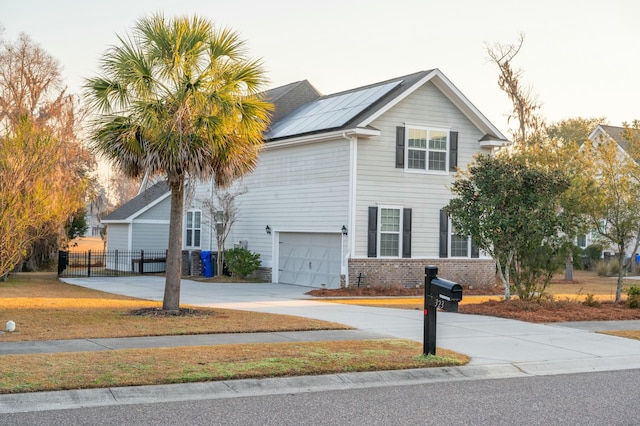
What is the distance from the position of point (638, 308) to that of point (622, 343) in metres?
6.52

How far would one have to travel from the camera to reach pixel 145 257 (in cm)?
3681

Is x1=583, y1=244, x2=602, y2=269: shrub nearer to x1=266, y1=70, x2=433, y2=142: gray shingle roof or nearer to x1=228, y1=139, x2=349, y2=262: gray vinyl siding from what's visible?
x1=266, y1=70, x2=433, y2=142: gray shingle roof

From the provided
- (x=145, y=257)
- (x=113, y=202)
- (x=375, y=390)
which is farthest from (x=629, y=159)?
(x=113, y=202)

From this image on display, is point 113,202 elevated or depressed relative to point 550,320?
elevated

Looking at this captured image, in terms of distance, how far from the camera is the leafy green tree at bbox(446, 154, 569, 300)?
19.0 meters

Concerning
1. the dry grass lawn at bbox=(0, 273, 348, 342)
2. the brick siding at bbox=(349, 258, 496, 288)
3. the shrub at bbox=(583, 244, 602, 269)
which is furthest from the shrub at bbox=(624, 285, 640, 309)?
the shrub at bbox=(583, 244, 602, 269)

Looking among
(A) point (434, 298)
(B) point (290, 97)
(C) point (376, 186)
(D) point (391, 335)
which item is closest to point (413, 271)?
(C) point (376, 186)

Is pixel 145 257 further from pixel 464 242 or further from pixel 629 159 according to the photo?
pixel 629 159

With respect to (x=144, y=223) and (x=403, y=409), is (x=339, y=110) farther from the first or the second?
(x=403, y=409)

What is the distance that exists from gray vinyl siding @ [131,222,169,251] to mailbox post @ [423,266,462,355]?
2810 centimetres

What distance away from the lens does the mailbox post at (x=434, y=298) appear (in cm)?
1027

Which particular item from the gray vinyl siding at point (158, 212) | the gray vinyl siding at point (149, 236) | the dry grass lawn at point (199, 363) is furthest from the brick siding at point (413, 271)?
the gray vinyl siding at point (158, 212)

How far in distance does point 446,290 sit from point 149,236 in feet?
95.2

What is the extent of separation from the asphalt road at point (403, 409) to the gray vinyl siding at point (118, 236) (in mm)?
29883
